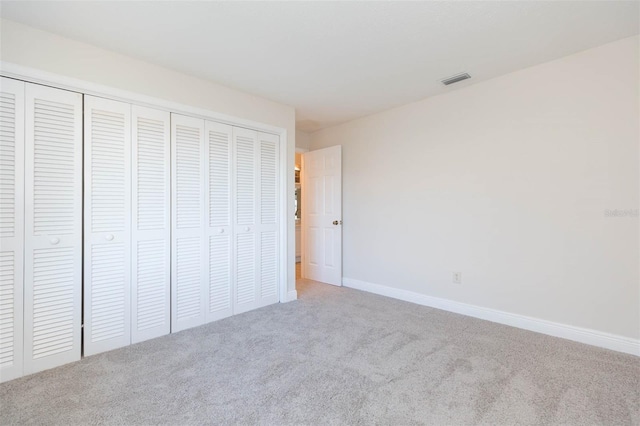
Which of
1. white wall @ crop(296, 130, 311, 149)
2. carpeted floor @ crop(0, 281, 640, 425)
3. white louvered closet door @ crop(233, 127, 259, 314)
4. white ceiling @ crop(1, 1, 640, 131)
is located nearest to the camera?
carpeted floor @ crop(0, 281, 640, 425)

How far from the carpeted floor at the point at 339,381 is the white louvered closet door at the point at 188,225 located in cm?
27

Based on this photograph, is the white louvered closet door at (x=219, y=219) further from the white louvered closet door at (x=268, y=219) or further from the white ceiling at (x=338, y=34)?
the white ceiling at (x=338, y=34)

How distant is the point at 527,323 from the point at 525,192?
1.24 metres

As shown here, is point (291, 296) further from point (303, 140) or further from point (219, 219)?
point (303, 140)

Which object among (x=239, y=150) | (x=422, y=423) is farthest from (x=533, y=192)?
(x=239, y=150)

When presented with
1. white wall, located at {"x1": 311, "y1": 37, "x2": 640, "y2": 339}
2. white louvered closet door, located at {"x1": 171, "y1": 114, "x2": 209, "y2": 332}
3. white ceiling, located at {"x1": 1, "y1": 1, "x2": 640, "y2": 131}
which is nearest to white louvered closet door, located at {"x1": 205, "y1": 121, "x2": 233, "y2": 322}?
white louvered closet door, located at {"x1": 171, "y1": 114, "x2": 209, "y2": 332}

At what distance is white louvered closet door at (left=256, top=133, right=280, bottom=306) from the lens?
3400 millimetres

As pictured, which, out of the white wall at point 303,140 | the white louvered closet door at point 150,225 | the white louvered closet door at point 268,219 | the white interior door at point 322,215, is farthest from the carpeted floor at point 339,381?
the white wall at point 303,140

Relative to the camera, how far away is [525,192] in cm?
274

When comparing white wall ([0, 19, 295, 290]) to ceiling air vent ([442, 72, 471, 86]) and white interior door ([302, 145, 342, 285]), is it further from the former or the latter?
ceiling air vent ([442, 72, 471, 86])

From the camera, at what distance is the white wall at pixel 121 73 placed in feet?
6.60

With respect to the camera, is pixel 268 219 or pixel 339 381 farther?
pixel 268 219

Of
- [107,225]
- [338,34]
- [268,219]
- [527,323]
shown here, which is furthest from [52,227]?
[527,323]

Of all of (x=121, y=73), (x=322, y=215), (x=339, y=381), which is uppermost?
(x=121, y=73)
